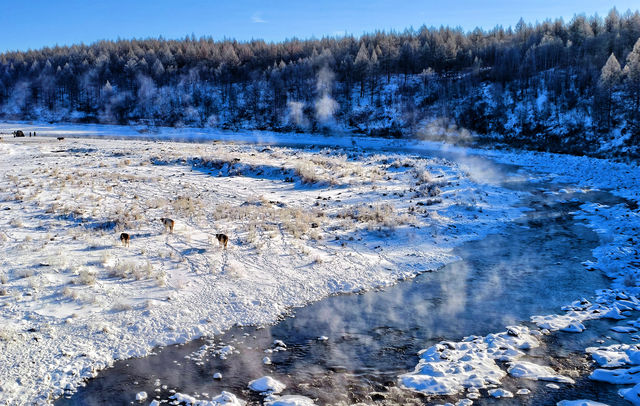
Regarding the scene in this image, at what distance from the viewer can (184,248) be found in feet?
47.0

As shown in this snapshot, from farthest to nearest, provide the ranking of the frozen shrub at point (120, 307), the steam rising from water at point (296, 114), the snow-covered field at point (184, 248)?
the steam rising from water at point (296, 114), the frozen shrub at point (120, 307), the snow-covered field at point (184, 248)

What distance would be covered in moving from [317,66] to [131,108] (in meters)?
40.1

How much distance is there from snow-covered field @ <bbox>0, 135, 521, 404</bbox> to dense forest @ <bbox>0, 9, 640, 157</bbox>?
122 feet

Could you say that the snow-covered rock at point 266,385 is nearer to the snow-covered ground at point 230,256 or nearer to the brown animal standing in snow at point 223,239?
the snow-covered ground at point 230,256

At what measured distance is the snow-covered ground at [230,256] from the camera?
8.40 metres

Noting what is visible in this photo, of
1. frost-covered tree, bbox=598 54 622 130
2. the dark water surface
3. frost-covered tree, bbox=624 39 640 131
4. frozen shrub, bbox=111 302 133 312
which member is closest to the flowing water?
the dark water surface

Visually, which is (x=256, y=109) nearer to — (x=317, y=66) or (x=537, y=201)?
(x=317, y=66)

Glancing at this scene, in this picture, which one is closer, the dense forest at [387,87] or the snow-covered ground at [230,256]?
the snow-covered ground at [230,256]

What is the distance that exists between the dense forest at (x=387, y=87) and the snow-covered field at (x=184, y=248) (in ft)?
122

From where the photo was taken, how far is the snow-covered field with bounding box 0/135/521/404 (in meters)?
9.19

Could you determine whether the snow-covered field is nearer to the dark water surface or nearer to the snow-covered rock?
the dark water surface

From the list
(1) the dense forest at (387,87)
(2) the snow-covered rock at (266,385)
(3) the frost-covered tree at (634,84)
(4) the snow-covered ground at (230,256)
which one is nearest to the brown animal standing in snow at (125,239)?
(4) the snow-covered ground at (230,256)

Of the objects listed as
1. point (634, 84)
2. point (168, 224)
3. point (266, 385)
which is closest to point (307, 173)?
point (168, 224)

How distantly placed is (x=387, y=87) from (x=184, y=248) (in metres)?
79.5
